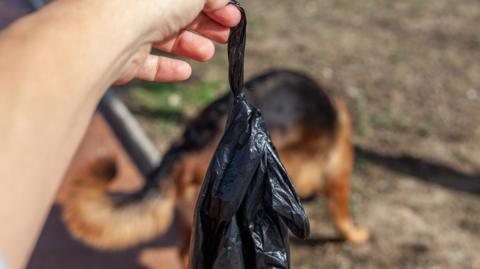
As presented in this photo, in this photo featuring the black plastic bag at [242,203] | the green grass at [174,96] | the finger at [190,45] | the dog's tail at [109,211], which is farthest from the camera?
the green grass at [174,96]

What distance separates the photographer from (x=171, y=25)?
5.15ft

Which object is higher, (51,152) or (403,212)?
(51,152)

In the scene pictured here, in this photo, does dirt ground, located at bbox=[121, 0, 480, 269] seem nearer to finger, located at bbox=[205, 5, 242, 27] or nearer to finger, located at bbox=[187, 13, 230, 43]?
finger, located at bbox=[187, 13, 230, 43]

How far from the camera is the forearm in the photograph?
0.95 m

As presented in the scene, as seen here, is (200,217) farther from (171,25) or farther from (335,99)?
(335,99)

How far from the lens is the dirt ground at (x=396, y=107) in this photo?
4281mm

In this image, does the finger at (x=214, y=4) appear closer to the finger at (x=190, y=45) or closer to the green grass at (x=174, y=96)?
the finger at (x=190, y=45)

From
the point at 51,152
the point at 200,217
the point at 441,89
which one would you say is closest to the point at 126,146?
the point at 441,89

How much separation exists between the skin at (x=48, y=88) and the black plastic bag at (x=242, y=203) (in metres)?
0.40

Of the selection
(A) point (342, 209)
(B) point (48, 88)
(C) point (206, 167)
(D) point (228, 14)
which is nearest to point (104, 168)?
(C) point (206, 167)

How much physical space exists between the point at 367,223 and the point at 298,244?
0.52 metres

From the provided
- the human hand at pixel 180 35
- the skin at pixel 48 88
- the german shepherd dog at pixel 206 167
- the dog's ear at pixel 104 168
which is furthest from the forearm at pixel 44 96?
the dog's ear at pixel 104 168

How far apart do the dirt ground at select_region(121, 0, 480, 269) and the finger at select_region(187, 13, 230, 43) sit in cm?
255

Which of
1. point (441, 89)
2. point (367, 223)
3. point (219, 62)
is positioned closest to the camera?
point (367, 223)
